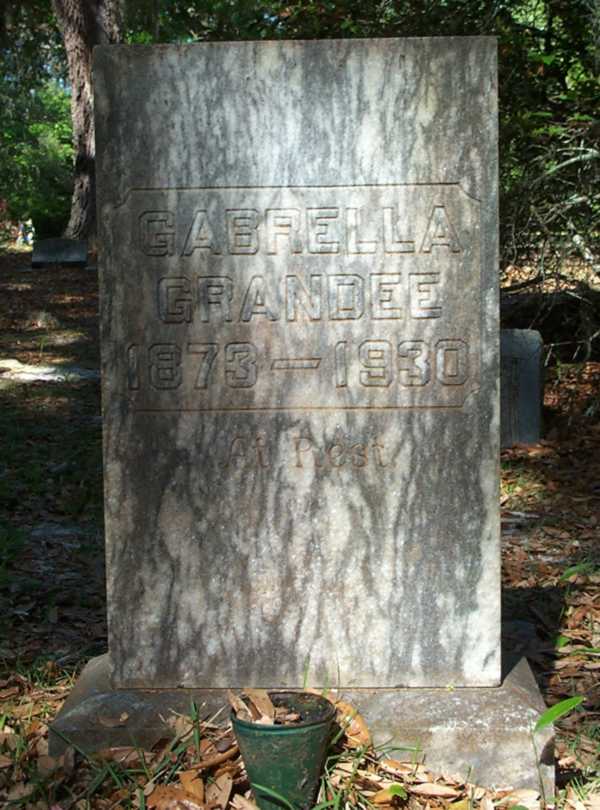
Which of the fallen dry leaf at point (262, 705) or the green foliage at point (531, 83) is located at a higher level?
the green foliage at point (531, 83)

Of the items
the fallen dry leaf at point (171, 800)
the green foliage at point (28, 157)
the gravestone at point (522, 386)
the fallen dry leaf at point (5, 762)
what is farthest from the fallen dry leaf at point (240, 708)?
the green foliage at point (28, 157)

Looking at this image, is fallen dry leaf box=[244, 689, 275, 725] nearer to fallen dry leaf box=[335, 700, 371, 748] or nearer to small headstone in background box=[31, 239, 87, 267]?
fallen dry leaf box=[335, 700, 371, 748]

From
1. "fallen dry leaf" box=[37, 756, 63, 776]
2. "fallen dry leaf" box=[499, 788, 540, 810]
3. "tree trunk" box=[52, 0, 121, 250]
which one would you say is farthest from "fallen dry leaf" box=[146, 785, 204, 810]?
"tree trunk" box=[52, 0, 121, 250]

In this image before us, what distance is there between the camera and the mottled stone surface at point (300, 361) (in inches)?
123

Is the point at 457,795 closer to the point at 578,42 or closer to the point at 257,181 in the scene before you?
the point at 257,181

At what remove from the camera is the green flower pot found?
283cm

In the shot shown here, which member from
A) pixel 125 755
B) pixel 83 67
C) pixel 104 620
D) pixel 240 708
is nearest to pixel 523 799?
pixel 240 708

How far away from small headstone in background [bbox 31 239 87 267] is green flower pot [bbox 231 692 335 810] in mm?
14700

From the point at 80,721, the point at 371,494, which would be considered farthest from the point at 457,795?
the point at 80,721

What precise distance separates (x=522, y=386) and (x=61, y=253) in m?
10.9

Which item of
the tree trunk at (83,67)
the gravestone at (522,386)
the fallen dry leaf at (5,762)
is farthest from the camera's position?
the tree trunk at (83,67)

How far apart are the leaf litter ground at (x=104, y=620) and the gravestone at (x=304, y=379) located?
0.15 meters

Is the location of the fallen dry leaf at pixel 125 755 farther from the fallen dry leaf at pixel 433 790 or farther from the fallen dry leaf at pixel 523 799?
the fallen dry leaf at pixel 523 799

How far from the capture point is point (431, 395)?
321 cm
